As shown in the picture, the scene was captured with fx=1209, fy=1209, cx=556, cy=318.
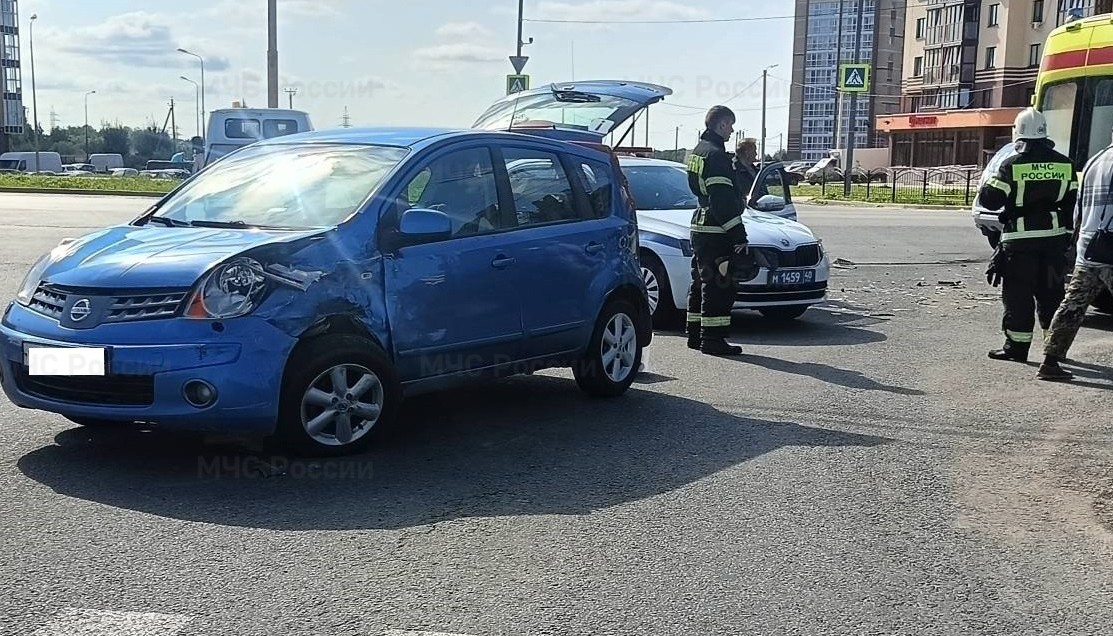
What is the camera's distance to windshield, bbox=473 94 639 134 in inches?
457

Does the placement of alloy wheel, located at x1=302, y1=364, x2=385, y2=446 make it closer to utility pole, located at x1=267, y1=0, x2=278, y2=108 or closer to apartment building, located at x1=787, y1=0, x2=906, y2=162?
utility pole, located at x1=267, y1=0, x2=278, y2=108

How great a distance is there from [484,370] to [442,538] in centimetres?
203

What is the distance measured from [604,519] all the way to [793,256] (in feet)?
20.5

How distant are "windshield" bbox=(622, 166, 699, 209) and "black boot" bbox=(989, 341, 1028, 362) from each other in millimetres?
3278

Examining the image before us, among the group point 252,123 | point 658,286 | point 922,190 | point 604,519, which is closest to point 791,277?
point 658,286

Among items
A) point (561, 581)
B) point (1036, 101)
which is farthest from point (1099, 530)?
point (1036, 101)

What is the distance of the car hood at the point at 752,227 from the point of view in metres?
10.7

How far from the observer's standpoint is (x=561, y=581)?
420cm

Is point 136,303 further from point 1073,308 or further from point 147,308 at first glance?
point 1073,308

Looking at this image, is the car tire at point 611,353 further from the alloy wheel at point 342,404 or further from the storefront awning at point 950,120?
the storefront awning at point 950,120

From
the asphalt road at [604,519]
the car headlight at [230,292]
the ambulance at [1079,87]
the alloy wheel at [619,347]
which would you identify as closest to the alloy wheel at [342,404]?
the asphalt road at [604,519]

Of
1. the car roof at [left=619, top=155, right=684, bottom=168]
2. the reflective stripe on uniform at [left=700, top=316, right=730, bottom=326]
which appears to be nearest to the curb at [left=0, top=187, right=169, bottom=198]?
the car roof at [left=619, top=155, right=684, bottom=168]

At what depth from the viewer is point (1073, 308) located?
846cm

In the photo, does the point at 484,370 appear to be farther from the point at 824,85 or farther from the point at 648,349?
the point at 824,85
